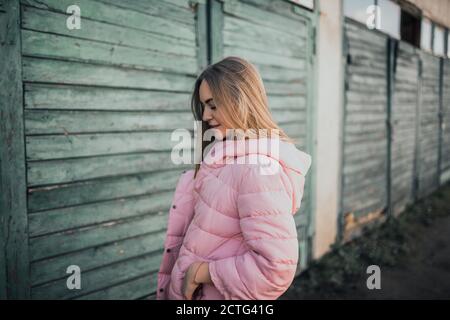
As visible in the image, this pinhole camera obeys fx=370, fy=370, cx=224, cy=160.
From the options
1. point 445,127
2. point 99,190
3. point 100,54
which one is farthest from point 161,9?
point 445,127

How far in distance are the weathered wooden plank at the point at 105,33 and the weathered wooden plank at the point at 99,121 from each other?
49 centimetres

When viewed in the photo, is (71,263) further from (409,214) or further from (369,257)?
(409,214)

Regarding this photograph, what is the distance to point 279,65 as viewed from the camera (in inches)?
161

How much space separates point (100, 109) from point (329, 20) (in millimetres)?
3496

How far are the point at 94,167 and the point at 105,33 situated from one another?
91 centimetres

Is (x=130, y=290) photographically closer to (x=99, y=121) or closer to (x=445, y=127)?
(x=99, y=121)

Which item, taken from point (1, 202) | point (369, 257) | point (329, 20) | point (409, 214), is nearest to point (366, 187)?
point (369, 257)

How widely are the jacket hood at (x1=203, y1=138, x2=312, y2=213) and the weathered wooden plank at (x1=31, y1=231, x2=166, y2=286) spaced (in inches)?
57.5

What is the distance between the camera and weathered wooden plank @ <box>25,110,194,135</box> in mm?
2215

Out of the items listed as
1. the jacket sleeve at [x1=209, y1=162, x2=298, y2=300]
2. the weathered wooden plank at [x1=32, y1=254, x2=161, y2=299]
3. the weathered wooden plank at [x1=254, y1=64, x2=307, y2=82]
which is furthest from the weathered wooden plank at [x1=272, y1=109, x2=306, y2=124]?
the jacket sleeve at [x1=209, y1=162, x2=298, y2=300]

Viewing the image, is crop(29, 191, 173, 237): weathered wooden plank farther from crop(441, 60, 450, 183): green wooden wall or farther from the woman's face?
crop(441, 60, 450, 183): green wooden wall

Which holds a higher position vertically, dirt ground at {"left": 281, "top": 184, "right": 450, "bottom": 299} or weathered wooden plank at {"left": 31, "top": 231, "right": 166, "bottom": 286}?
weathered wooden plank at {"left": 31, "top": 231, "right": 166, "bottom": 286}

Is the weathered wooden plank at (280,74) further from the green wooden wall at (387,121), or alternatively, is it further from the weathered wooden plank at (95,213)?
the weathered wooden plank at (95,213)

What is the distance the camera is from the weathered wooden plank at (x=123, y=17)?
225 centimetres
